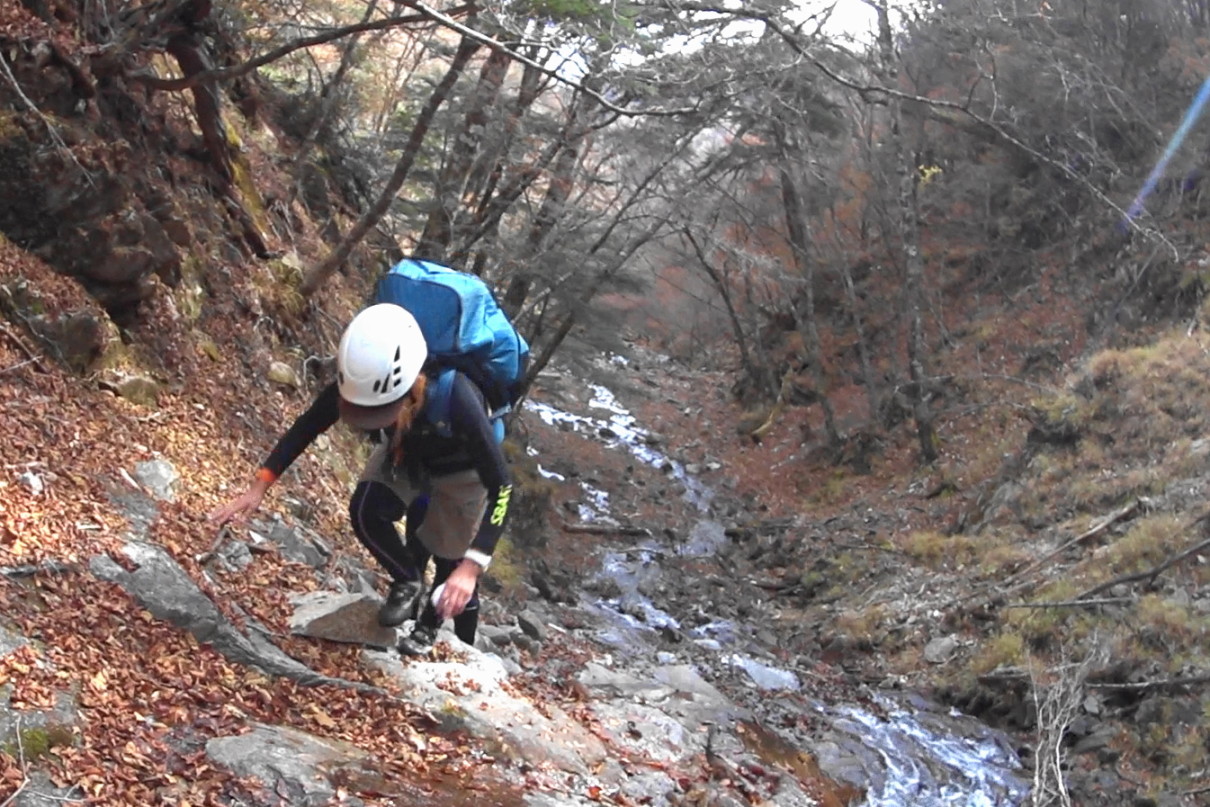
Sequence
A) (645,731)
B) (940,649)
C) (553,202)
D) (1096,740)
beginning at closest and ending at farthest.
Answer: (645,731) < (1096,740) < (940,649) < (553,202)

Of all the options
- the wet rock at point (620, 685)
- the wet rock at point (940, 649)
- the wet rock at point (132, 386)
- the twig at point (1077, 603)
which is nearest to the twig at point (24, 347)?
the wet rock at point (132, 386)

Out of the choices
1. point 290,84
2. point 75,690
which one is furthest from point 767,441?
point 75,690

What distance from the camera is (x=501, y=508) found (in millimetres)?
3979

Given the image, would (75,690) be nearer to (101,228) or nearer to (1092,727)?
(101,228)

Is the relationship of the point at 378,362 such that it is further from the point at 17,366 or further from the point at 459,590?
the point at 17,366

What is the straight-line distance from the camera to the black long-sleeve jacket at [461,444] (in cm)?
394

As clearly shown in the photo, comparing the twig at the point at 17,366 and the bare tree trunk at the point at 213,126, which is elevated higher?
the bare tree trunk at the point at 213,126

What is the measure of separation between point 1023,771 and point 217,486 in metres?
6.74

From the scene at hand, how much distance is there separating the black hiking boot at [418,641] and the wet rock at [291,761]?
1.14 meters

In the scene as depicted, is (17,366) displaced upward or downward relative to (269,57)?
downward

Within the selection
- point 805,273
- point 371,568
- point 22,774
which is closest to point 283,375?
point 371,568

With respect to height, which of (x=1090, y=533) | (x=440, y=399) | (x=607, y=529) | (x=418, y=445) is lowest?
(x=607, y=529)

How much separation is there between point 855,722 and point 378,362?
698cm

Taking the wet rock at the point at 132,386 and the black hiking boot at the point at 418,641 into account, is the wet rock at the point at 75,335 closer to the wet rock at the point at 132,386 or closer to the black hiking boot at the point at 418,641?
the wet rock at the point at 132,386
